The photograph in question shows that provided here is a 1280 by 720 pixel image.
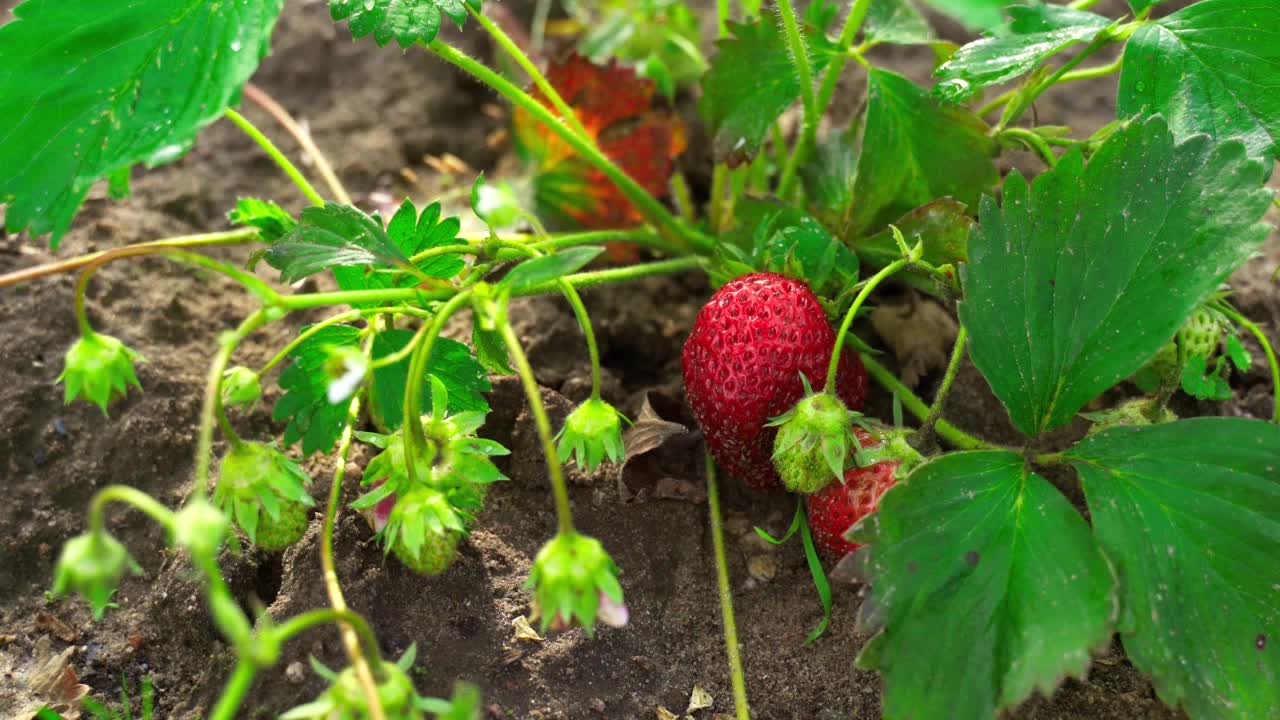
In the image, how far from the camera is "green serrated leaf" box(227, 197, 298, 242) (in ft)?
5.01

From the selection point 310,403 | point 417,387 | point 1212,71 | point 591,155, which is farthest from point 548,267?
point 1212,71

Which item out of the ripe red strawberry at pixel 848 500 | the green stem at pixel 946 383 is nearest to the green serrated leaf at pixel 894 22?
the green stem at pixel 946 383

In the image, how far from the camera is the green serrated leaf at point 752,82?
5.41 ft

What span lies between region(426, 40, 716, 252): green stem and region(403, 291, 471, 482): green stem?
54cm

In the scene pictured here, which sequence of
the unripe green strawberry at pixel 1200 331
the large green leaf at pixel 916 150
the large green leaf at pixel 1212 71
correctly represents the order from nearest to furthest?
the large green leaf at pixel 1212 71 → the unripe green strawberry at pixel 1200 331 → the large green leaf at pixel 916 150

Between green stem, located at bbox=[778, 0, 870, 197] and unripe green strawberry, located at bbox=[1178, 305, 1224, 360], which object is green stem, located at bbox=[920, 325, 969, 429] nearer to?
unripe green strawberry, located at bbox=[1178, 305, 1224, 360]

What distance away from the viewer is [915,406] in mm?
1558

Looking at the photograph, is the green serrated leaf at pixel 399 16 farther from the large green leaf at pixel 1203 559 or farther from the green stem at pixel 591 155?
the large green leaf at pixel 1203 559

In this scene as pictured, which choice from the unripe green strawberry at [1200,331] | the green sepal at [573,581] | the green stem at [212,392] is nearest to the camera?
the green stem at [212,392]

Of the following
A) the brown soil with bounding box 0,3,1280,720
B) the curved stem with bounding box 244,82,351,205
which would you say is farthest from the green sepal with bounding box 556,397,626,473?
the curved stem with bounding box 244,82,351,205

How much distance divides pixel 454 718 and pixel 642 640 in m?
0.51

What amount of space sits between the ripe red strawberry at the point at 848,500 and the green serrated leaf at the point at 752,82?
540mm

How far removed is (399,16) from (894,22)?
0.88m

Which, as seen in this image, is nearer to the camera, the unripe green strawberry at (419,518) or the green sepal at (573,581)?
the green sepal at (573,581)
